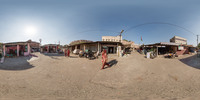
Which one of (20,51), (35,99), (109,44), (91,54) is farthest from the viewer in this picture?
(109,44)

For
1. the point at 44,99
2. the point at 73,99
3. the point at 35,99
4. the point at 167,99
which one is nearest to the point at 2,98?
the point at 35,99

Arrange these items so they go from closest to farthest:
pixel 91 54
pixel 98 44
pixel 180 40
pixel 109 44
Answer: pixel 91 54
pixel 98 44
pixel 109 44
pixel 180 40

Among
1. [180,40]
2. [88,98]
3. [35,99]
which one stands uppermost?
[180,40]

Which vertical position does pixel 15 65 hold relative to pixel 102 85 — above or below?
above

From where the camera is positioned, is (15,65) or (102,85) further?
(15,65)

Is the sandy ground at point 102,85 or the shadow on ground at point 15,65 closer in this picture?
the sandy ground at point 102,85

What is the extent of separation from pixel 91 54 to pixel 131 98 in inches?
395

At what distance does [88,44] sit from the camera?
19391mm

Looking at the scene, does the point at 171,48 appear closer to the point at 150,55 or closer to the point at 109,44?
the point at 150,55

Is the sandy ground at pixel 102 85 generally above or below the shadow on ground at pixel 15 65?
below

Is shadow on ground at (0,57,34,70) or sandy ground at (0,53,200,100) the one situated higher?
shadow on ground at (0,57,34,70)

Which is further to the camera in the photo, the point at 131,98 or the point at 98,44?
the point at 98,44

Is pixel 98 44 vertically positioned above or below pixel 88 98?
above

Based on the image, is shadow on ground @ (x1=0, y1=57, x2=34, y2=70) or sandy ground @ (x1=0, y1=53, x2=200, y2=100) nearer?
sandy ground @ (x1=0, y1=53, x2=200, y2=100)
